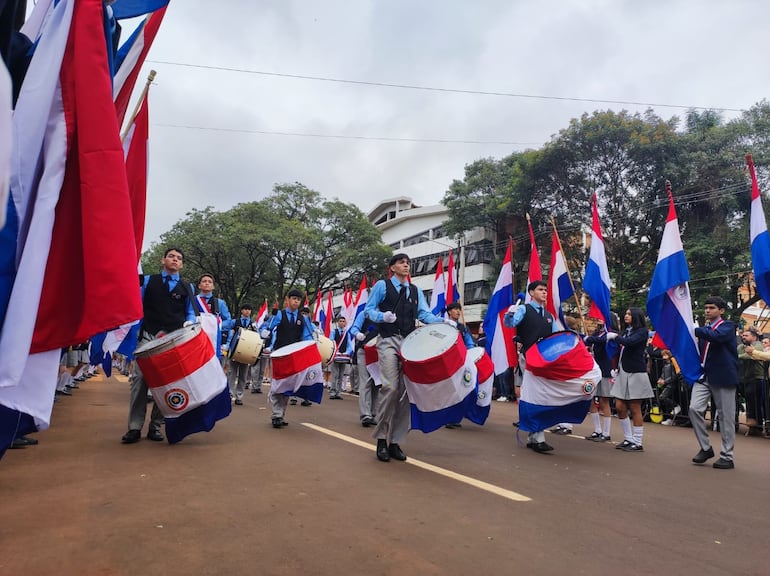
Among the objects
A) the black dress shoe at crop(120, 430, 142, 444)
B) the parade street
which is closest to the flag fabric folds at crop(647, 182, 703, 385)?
the parade street

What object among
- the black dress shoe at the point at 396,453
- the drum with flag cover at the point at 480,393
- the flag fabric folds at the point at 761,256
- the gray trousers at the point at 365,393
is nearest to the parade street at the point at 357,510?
the black dress shoe at the point at 396,453

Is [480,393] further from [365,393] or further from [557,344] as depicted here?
[557,344]

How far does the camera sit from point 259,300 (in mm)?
40500

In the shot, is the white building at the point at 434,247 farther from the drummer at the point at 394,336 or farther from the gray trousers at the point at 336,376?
the drummer at the point at 394,336

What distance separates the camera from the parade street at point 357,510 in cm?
292

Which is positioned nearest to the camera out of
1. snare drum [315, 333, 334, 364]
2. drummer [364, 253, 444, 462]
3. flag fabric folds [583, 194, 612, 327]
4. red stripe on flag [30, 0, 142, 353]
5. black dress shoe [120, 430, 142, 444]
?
red stripe on flag [30, 0, 142, 353]

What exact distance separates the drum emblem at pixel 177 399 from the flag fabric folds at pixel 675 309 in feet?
18.0

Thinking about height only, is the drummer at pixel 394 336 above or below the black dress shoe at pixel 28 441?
above

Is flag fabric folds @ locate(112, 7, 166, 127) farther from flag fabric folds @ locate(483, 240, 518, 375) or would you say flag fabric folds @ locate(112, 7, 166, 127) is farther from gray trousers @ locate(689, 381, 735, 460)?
flag fabric folds @ locate(483, 240, 518, 375)

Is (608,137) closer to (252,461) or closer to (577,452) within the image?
(577,452)

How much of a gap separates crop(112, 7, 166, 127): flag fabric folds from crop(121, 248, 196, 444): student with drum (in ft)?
12.8

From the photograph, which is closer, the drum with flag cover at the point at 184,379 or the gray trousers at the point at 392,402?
the drum with flag cover at the point at 184,379

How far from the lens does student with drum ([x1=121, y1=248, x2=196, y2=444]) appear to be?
250 inches

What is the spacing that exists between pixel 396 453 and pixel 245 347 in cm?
648
